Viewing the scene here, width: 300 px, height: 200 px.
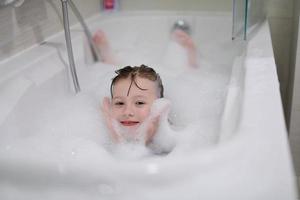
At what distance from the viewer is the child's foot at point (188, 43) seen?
6.06 ft

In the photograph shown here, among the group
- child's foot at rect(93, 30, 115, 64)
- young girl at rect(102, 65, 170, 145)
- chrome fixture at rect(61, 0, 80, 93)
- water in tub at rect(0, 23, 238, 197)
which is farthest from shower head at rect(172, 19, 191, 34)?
young girl at rect(102, 65, 170, 145)

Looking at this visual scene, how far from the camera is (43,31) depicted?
65.8 inches

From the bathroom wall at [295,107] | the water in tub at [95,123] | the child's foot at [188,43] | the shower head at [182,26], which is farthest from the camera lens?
the shower head at [182,26]

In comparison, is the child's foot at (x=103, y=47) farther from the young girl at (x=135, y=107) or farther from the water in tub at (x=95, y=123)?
the young girl at (x=135, y=107)

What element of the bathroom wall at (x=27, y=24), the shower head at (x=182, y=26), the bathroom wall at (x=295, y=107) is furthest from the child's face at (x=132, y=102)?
the shower head at (x=182, y=26)

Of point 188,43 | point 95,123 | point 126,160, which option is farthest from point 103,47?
point 126,160

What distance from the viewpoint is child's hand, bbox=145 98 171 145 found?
3.82 feet

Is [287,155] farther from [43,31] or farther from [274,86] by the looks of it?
[43,31]

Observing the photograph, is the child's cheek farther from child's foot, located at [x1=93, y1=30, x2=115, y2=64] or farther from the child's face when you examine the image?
child's foot, located at [x1=93, y1=30, x2=115, y2=64]

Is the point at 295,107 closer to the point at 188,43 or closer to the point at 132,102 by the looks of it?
the point at 188,43

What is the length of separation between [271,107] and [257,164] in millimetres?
227

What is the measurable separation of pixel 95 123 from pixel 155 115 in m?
0.25

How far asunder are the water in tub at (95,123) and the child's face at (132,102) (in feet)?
0.24

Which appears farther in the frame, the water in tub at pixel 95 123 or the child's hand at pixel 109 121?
the child's hand at pixel 109 121
